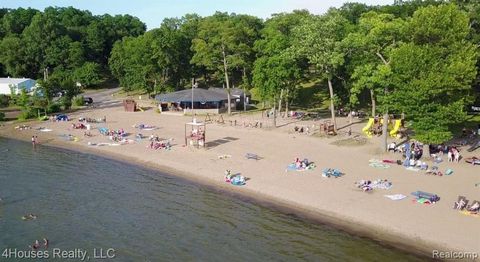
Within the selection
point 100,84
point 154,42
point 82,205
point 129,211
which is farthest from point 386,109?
point 100,84

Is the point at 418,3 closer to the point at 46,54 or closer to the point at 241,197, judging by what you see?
the point at 241,197

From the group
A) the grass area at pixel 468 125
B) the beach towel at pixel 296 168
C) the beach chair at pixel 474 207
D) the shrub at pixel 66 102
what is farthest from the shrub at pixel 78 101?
the beach chair at pixel 474 207

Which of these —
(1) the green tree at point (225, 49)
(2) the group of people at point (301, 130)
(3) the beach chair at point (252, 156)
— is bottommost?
(3) the beach chair at point (252, 156)

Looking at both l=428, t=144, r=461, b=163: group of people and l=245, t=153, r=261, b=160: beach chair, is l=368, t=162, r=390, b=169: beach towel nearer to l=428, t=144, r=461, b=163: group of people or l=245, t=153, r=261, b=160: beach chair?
l=428, t=144, r=461, b=163: group of people

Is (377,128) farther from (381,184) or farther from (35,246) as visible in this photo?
(35,246)

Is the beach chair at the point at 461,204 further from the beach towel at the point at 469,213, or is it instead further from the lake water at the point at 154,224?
the lake water at the point at 154,224

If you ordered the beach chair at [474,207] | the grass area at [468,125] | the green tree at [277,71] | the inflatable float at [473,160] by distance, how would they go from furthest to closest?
the green tree at [277,71] → the grass area at [468,125] → the inflatable float at [473,160] → the beach chair at [474,207]

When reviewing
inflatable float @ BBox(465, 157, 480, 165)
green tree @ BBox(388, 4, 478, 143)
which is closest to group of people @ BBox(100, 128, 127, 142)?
green tree @ BBox(388, 4, 478, 143)
